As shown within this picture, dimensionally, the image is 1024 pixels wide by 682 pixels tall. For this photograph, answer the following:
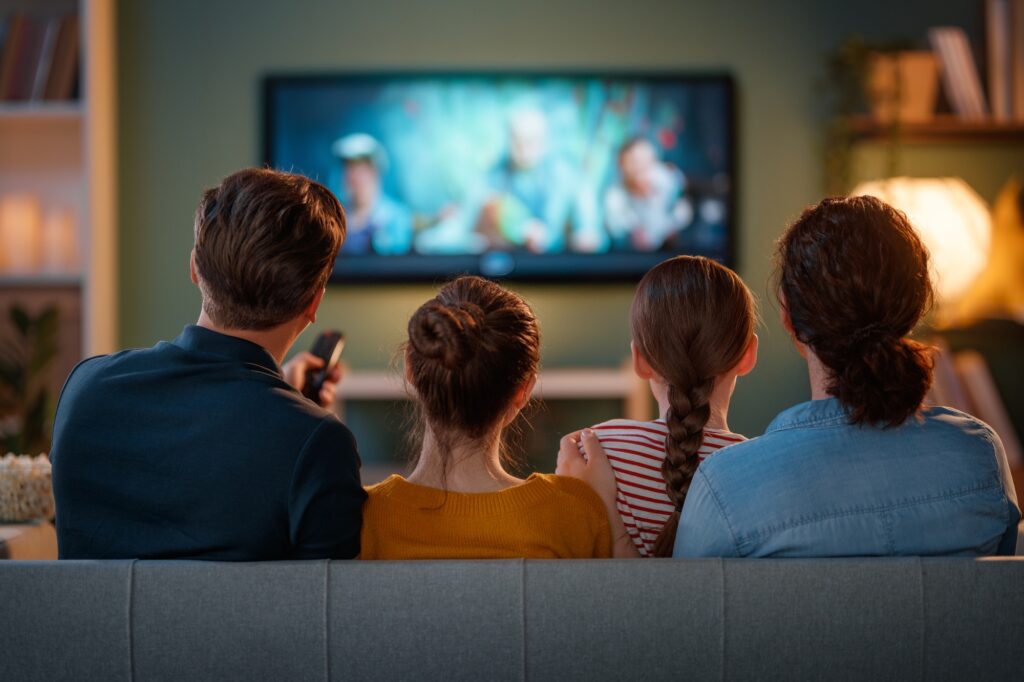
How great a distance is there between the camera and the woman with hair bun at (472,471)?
1.16 m

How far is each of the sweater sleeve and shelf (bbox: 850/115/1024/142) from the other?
3170 millimetres

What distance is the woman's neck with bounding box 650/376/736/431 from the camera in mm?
1375

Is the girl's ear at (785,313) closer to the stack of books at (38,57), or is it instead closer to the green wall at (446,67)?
the green wall at (446,67)

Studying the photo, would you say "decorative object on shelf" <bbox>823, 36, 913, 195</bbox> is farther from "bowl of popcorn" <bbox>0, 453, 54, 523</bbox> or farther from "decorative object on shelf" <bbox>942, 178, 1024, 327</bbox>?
"bowl of popcorn" <bbox>0, 453, 54, 523</bbox>

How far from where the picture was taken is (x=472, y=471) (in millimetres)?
1222

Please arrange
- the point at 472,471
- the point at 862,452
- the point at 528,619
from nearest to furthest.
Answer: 1. the point at 528,619
2. the point at 862,452
3. the point at 472,471

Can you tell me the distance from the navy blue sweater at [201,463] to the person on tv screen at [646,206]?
114 inches

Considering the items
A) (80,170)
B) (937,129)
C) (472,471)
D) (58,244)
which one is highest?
(937,129)

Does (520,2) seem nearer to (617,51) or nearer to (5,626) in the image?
(617,51)

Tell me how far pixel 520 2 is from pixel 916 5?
5.06ft

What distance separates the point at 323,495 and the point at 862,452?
57 cm

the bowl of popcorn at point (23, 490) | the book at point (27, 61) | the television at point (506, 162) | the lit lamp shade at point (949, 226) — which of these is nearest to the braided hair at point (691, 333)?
the bowl of popcorn at point (23, 490)

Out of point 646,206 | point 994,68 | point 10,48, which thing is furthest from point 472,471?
point 994,68

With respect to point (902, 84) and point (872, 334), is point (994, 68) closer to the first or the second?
point (902, 84)
